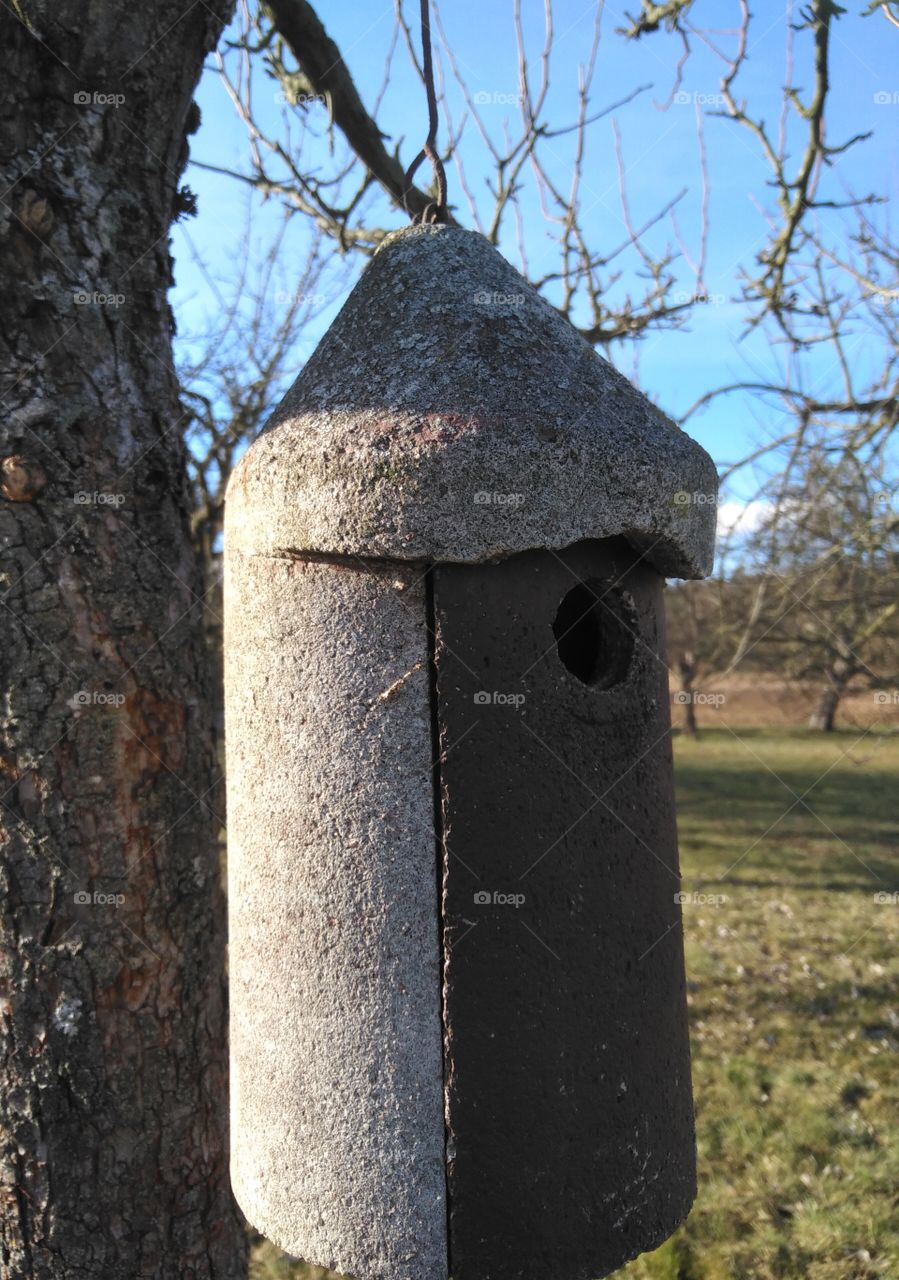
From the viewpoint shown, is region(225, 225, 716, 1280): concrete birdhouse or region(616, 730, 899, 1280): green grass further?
region(616, 730, 899, 1280): green grass

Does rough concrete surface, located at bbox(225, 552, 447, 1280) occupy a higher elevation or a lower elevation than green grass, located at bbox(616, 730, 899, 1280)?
higher

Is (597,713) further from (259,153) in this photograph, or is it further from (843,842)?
(843,842)

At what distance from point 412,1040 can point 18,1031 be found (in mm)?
1144

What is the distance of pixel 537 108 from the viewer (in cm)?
432

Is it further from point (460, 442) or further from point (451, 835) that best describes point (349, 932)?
point (460, 442)

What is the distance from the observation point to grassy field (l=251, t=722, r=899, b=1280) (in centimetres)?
376

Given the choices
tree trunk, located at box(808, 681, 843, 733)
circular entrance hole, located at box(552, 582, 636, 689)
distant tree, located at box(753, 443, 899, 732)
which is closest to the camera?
circular entrance hole, located at box(552, 582, 636, 689)

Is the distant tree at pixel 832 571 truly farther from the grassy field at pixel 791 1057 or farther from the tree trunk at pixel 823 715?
the tree trunk at pixel 823 715

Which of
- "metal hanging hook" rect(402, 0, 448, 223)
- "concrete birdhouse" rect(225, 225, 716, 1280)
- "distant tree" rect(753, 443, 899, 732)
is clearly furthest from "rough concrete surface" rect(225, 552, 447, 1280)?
"distant tree" rect(753, 443, 899, 732)

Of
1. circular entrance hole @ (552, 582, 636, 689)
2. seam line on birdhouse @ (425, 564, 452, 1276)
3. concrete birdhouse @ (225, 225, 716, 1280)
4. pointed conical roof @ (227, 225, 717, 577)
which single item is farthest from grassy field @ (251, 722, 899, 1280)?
pointed conical roof @ (227, 225, 717, 577)

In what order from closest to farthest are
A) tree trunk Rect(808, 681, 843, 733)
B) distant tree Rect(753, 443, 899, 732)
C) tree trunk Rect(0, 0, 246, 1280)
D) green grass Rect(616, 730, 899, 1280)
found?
tree trunk Rect(0, 0, 246, 1280), green grass Rect(616, 730, 899, 1280), distant tree Rect(753, 443, 899, 732), tree trunk Rect(808, 681, 843, 733)

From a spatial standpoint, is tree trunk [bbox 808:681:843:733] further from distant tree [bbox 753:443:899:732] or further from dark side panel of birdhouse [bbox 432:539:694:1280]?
dark side panel of birdhouse [bbox 432:539:694:1280]

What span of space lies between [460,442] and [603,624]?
582 millimetres

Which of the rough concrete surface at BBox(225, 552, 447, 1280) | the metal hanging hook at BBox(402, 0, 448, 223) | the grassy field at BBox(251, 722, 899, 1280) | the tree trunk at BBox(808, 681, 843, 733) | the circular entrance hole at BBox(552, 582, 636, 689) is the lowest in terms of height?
the grassy field at BBox(251, 722, 899, 1280)
